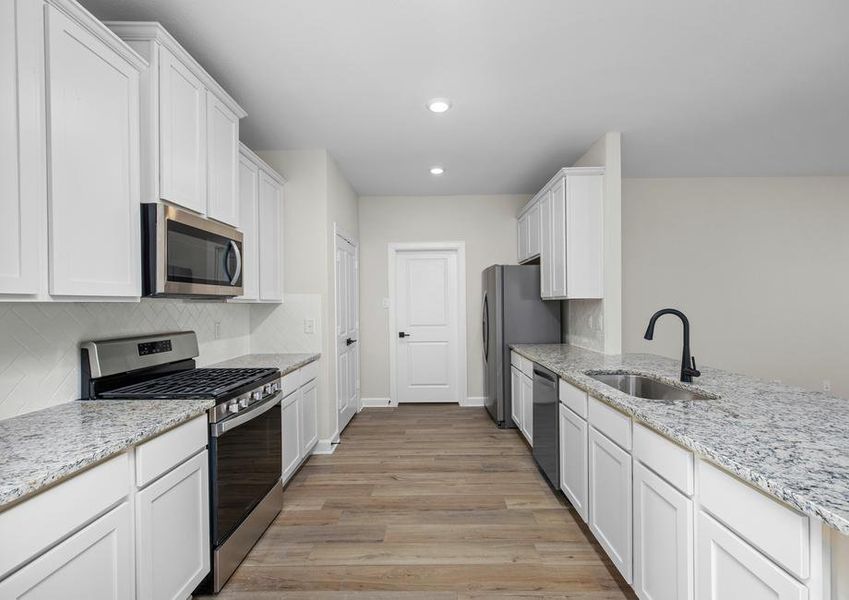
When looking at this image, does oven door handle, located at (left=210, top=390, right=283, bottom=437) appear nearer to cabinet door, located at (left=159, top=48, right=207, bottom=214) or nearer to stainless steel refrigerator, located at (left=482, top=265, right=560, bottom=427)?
cabinet door, located at (left=159, top=48, right=207, bottom=214)

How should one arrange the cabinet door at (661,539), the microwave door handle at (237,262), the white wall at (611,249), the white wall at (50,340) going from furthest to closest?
the white wall at (611,249) < the microwave door handle at (237,262) < the white wall at (50,340) < the cabinet door at (661,539)

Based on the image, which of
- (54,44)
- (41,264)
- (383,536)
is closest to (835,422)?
(383,536)

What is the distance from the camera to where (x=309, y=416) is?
3340mm

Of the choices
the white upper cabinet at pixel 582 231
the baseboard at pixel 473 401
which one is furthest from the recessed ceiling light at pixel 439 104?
the baseboard at pixel 473 401

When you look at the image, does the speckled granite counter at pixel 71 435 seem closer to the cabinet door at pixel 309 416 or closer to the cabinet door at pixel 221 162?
the cabinet door at pixel 221 162

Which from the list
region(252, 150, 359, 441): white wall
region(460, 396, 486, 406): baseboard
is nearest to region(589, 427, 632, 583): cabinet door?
region(252, 150, 359, 441): white wall

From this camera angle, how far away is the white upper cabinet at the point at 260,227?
2949 mm

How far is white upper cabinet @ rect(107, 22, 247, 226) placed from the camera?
1.82 meters

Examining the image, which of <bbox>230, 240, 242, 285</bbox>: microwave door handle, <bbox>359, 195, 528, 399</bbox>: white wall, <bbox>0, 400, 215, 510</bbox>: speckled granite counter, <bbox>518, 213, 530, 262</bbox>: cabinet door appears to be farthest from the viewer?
<bbox>359, 195, 528, 399</bbox>: white wall

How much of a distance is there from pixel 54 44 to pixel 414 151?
263cm

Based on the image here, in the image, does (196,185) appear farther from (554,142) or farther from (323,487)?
(554,142)

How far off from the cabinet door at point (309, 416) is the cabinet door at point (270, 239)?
30.1 inches

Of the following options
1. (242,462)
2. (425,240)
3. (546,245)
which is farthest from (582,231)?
(242,462)

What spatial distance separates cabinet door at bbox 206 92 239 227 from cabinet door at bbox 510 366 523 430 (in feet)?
9.15
